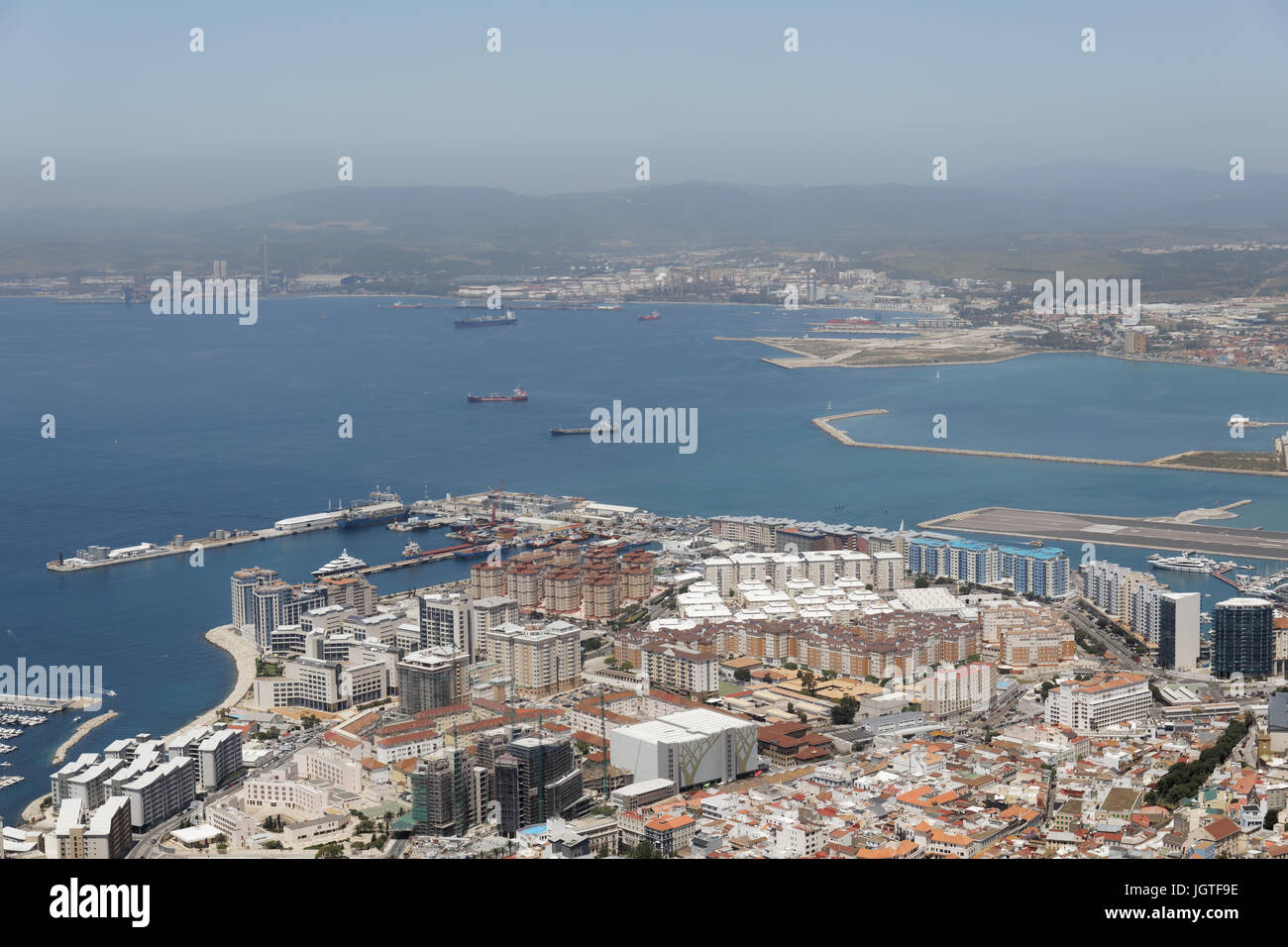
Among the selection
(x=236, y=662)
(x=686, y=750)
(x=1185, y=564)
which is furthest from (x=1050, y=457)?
(x=686, y=750)

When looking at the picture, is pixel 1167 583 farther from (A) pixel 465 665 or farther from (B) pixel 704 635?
(A) pixel 465 665

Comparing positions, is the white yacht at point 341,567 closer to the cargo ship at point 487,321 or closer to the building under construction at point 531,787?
the building under construction at point 531,787

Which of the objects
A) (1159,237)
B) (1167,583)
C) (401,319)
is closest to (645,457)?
(1167,583)

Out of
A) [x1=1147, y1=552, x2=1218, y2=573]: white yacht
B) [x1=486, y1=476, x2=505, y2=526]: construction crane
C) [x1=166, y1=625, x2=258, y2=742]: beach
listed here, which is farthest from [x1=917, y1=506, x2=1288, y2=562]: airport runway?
[x1=166, y1=625, x2=258, y2=742]: beach

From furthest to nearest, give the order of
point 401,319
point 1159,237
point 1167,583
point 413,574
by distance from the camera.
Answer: point 1159,237
point 401,319
point 413,574
point 1167,583

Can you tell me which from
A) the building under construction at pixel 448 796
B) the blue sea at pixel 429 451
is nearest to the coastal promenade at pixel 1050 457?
the blue sea at pixel 429 451

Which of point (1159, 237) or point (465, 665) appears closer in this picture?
point (465, 665)

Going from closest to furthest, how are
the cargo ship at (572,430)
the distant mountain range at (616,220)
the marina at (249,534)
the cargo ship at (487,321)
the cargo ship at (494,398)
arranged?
the marina at (249,534), the cargo ship at (572,430), the cargo ship at (494,398), the cargo ship at (487,321), the distant mountain range at (616,220)
